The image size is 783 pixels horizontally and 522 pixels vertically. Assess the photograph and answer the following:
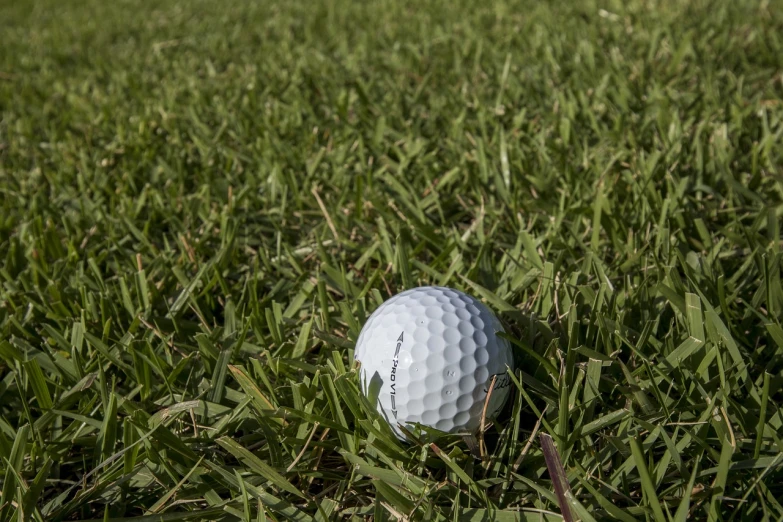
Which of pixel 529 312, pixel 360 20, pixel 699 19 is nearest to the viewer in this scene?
pixel 529 312

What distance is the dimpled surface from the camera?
1.49 metres

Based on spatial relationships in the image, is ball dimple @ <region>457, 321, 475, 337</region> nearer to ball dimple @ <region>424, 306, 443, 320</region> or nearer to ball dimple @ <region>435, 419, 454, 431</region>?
ball dimple @ <region>424, 306, 443, 320</region>

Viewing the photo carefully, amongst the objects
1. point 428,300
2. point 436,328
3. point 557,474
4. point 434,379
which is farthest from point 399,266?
point 557,474

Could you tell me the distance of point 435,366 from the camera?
4.96ft

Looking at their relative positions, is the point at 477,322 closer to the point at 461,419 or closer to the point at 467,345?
the point at 467,345

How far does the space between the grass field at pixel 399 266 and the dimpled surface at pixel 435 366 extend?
2.6 inches

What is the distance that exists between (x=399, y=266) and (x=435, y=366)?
62 centimetres

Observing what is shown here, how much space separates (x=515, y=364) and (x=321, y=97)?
89.9 inches

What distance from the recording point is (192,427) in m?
1.68

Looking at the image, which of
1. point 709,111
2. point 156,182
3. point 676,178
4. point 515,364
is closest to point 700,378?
point 515,364

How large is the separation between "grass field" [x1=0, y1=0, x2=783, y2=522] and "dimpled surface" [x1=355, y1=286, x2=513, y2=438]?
0.07 m

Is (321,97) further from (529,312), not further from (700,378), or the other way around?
(700,378)

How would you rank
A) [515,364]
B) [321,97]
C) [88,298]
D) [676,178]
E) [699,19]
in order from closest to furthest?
1. [515,364]
2. [88,298]
3. [676,178]
4. [321,97]
5. [699,19]

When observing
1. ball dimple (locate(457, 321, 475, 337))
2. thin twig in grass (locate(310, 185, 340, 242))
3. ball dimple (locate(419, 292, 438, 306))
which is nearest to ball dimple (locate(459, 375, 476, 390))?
ball dimple (locate(457, 321, 475, 337))
